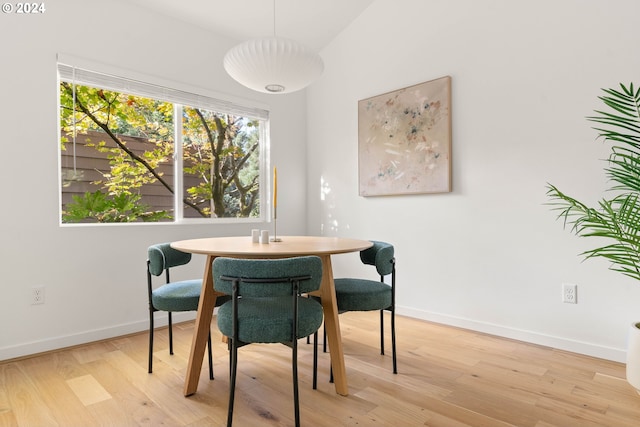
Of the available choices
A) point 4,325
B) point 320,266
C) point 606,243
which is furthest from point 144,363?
point 606,243

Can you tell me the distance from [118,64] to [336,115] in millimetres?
1996

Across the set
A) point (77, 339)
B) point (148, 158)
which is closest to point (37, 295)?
point (77, 339)

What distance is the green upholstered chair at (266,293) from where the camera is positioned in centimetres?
153

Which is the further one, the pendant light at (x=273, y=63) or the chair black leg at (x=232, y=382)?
the pendant light at (x=273, y=63)

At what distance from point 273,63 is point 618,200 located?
1998 mm

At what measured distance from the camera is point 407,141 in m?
3.28

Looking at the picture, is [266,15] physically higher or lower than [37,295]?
higher

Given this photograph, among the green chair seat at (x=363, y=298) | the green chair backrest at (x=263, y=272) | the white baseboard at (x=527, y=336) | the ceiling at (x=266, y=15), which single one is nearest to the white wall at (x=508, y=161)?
the white baseboard at (x=527, y=336)

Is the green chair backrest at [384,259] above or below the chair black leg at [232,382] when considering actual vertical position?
above

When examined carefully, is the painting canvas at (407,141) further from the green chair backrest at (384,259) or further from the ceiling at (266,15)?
the green chair backrest at (384,259)

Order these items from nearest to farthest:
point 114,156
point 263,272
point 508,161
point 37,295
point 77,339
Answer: point 263,272, point 37,295, point 77,339, point 508,161, point 114,156

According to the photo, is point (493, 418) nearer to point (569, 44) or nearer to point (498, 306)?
point (498, 306)

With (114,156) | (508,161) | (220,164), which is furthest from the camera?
(220,164)

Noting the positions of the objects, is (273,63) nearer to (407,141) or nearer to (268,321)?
(268,321)
